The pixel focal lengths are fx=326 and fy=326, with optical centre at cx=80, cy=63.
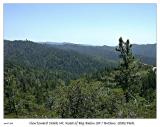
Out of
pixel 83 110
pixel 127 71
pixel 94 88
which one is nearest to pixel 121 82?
pixel 127 71

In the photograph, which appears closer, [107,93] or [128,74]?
[107,93]

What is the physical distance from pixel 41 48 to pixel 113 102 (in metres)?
139

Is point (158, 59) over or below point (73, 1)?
below

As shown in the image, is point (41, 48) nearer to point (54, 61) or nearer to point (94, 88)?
point (54, 61)

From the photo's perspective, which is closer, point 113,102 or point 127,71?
point 113,102

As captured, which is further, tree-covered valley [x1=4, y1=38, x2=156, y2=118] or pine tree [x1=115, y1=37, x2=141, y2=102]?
pine tree [x1=115, y1=37, x2=141, y2=102]

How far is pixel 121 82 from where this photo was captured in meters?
12.1

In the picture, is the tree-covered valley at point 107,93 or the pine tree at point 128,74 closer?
the tree-covered valley at point 107,93
